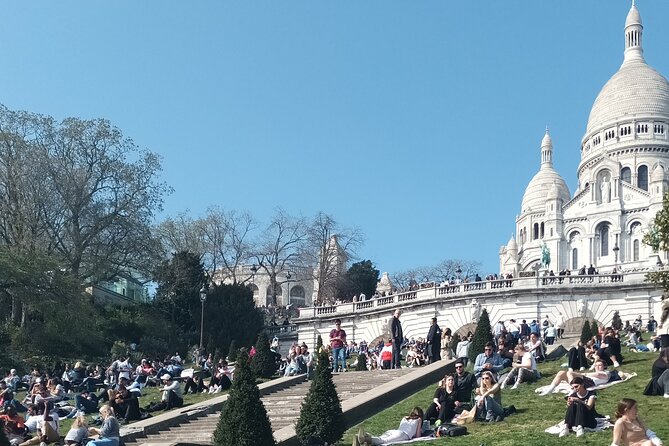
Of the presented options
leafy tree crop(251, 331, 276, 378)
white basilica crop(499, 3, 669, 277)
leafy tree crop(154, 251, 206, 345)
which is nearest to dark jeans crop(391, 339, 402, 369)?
leafy tree crop(251, 331, 276, 378)

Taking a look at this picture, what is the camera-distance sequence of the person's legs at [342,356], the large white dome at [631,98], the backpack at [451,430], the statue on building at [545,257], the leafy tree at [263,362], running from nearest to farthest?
the backpack at [451,430] → the person's legs at [342,356] → the leafy tree at [263,362] → the statue on building at [545,257] → the large white dome at [631,98]

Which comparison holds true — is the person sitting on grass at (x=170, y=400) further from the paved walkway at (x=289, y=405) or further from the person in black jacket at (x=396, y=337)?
the person in black jacket at (x=396, y=337)

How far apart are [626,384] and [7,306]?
1359 inches

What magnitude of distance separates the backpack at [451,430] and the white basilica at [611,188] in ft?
233

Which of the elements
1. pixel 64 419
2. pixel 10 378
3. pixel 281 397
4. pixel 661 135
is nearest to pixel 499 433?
pixel 281 397

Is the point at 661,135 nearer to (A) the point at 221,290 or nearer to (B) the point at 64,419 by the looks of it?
(A) the point at 221,290

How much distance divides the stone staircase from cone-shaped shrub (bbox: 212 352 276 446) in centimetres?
204

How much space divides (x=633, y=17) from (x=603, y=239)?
37729 mm

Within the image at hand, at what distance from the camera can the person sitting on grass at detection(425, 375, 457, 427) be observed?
1961cm

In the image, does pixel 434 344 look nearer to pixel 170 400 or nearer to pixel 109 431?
pixel 170 400

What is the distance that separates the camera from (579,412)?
17312 mm

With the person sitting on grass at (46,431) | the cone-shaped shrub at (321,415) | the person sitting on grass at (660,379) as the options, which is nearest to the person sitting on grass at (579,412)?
the person sitting on grass at (660,379)

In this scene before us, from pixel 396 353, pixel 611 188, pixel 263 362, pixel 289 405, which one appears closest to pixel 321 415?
pixel 289 405

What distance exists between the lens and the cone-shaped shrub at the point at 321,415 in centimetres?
1834
